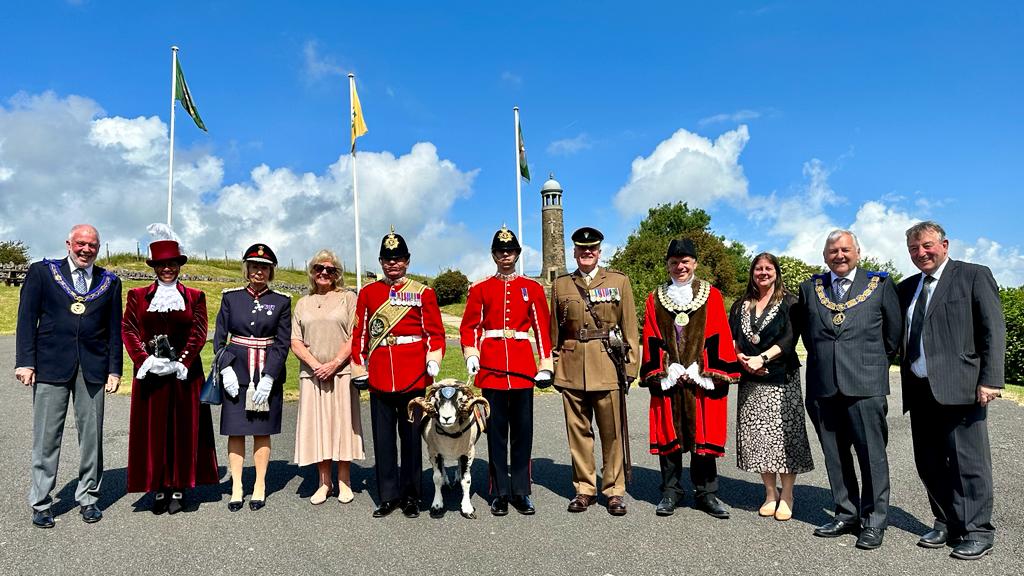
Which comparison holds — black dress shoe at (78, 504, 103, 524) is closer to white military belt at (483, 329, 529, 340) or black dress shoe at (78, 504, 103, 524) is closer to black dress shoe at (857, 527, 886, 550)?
white military belt at (483, 329, 529, 340)

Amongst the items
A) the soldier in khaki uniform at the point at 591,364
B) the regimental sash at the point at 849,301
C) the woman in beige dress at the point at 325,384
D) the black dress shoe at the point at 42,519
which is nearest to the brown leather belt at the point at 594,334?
the soldier in khaki uniform at the point at 591,364

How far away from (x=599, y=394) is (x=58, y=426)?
14.8 ft

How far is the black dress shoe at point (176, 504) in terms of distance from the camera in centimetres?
533

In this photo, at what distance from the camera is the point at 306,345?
5719 mm

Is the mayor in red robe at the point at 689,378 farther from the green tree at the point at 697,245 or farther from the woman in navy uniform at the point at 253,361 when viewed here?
the green tree at the point at 697,245

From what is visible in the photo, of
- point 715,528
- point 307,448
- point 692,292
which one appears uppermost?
point 692,292

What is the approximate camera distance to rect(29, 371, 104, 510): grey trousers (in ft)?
16.9

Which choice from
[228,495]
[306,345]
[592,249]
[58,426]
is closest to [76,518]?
[58,426]

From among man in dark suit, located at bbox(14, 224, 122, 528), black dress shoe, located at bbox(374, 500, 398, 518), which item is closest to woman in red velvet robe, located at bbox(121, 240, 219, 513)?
man in dark suit, located at bbox(14, 224, 122, 528)

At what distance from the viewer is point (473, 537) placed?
479 cm

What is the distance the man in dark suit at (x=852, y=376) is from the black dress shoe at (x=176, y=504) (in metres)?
5.12

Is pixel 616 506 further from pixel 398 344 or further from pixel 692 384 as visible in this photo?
pixel 398 344

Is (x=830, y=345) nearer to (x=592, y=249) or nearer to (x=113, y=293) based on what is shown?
(x=592, y=249)

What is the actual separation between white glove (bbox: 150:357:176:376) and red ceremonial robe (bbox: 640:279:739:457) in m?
3.99
